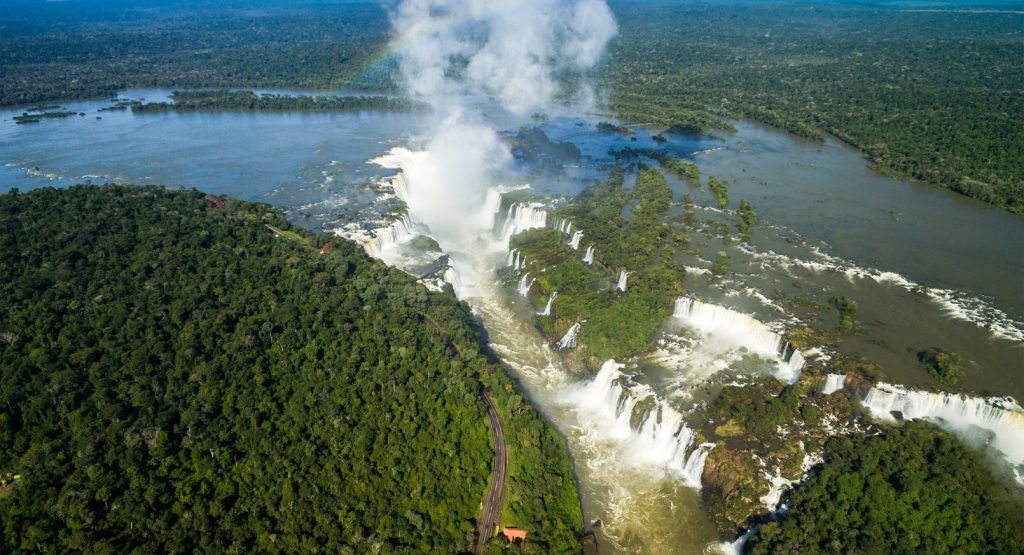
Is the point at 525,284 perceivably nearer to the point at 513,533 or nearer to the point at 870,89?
the point at 513,533

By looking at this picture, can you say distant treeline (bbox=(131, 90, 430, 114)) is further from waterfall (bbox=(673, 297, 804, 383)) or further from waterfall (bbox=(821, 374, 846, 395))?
waterfall (bbox=(821, 374, 846, 395))

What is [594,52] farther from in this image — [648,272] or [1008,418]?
[1008,418]

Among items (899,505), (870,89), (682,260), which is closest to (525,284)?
(682,260)

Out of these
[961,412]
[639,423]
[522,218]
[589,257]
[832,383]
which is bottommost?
[639,423]

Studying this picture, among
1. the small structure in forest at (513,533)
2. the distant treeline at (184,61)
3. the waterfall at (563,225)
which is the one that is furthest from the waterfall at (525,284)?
the distant treeline at (184,61)

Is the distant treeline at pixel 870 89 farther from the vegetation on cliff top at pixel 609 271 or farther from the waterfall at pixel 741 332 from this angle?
the waterfall at pixel 741 332

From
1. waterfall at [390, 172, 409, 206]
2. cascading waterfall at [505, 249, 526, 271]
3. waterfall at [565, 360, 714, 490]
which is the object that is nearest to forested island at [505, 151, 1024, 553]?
waterfall at [565, 360, 714, 490]
